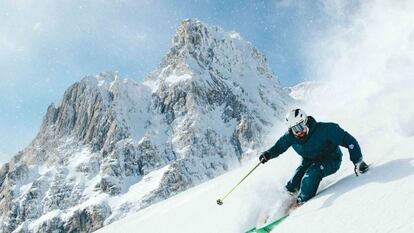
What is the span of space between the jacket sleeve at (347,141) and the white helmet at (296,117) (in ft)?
1.55

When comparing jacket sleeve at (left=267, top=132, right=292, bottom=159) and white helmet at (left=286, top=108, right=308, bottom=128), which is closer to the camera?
white helmet at (left=286, top=108, right=308, bottom=128)

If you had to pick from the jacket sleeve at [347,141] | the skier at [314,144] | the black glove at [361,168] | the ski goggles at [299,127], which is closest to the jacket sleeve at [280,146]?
the skier at [314,144]

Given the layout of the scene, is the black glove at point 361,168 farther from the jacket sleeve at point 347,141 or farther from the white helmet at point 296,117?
the white helmet at point 296,117

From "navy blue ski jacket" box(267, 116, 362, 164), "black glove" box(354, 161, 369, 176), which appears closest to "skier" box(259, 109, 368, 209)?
"navy blue ski jacket" box(267, 116, 362, 164)

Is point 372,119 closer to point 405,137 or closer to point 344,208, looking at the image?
point 405,137

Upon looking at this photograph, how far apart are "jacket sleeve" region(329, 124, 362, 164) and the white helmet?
1.55 feet

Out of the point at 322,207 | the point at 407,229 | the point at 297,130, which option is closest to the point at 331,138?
the point at 297,130

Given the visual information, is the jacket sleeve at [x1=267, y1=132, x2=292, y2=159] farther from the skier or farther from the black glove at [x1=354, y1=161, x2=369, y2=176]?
the black glove at [x1=354, y1=161, x2=369, y2=176]

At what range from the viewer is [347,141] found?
7852mm

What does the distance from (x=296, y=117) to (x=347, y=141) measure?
91 centimetres

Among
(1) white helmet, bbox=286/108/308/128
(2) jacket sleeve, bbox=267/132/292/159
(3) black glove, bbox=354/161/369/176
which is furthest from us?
(2) jacket sleeve, bbox=267/132/292/159

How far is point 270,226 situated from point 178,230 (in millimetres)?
2358

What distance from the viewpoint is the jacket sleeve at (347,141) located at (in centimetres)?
750

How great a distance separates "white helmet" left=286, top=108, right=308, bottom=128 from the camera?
8.15 meters
